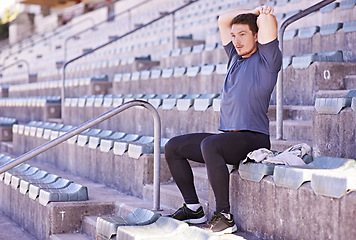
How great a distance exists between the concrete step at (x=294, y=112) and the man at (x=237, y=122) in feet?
2.47

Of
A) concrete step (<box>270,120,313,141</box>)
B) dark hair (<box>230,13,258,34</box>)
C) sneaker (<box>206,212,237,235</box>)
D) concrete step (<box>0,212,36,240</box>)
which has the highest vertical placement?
dark hair (<box>230,13,258,34</box>)

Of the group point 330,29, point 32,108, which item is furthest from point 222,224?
point 32,108

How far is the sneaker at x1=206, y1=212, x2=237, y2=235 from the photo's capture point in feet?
7.95

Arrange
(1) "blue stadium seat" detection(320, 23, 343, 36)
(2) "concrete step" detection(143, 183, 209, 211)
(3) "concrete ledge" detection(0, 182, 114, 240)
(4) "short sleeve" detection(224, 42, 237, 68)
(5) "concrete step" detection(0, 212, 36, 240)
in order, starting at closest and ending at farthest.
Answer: (4) "short sleeve" detection(224, 42, 237, 68) → (2) "concrete step" detection(143, 183, 209, 211) → (3) "concrete ledge" detection(0, 182, 114, 240) → (5) "concrete step" detection(0, 212, 36, 240) → (1) "blue stadium seat" detection(320, 23, 343, 36)

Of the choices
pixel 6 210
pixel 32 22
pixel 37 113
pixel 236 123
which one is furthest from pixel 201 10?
pixel 32 22

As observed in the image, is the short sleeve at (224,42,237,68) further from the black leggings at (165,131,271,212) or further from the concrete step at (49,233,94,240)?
the concrete step at (49,233,94,240)

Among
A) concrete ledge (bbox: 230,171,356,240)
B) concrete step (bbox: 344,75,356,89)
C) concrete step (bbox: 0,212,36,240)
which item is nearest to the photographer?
concrete ledge (bbox: 230,171,356,240)

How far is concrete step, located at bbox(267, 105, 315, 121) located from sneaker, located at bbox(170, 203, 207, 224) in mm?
975

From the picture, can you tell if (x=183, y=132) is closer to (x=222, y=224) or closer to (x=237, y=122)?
(x=237, y=122)

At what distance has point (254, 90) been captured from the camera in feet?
8.43

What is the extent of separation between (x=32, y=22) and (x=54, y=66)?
11.0 metres

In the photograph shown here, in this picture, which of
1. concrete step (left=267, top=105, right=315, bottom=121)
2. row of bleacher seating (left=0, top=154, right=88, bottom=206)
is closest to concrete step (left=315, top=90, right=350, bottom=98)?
concrete step (left=267, top=105, right=315, bottom=121)

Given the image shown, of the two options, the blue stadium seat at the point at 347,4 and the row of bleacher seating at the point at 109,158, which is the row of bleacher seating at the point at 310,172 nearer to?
the row of bleacher seating at the point at 109,158

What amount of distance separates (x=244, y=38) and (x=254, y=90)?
241 mm
